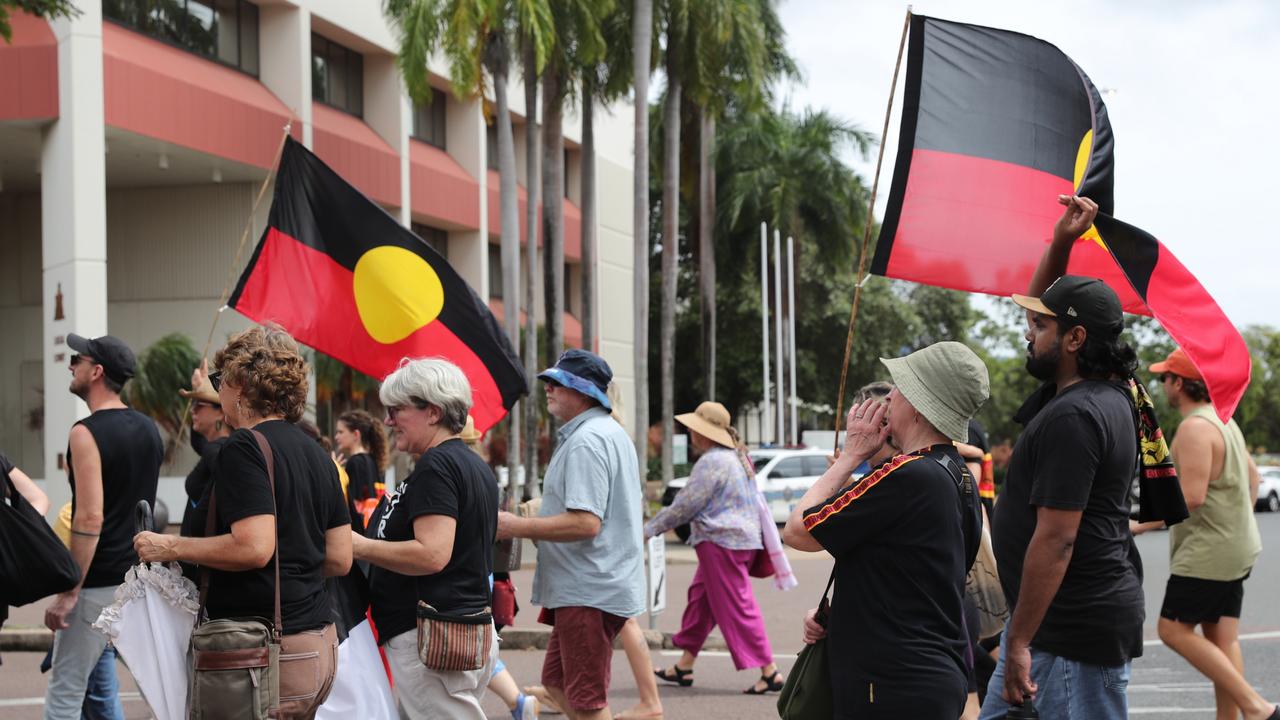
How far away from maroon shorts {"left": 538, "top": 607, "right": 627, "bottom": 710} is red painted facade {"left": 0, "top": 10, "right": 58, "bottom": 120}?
16.0 metres

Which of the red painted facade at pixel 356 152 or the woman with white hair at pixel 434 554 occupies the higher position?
the red painted facade at pixel 356 152

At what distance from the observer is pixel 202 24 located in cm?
2309

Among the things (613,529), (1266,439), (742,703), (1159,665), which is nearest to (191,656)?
(613,529)

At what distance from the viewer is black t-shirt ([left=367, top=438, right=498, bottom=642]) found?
439cm

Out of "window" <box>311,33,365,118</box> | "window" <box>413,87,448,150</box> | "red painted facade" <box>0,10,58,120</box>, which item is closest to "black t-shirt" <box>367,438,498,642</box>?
"red painted facade" <box>0,10,58,120</box>

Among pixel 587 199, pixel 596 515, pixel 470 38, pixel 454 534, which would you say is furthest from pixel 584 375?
pixel 587 199

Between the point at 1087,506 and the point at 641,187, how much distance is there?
23060 mm

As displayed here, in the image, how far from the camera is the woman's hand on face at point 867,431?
3.58m

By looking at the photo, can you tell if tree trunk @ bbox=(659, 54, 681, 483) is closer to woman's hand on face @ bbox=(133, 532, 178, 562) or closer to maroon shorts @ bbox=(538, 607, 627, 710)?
maroon shorts @ bbox=(538, 607, 627, 710)

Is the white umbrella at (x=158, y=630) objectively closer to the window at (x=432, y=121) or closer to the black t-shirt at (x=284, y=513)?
the black t-shirt at (x=284, y=513)

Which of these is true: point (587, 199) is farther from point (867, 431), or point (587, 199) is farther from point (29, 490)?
point (867, 431)

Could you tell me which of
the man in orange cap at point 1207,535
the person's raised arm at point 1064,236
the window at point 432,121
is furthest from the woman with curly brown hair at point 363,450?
the window at point 432,121

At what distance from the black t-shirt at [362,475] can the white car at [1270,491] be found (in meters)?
35.1

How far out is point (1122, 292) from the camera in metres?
5.50
